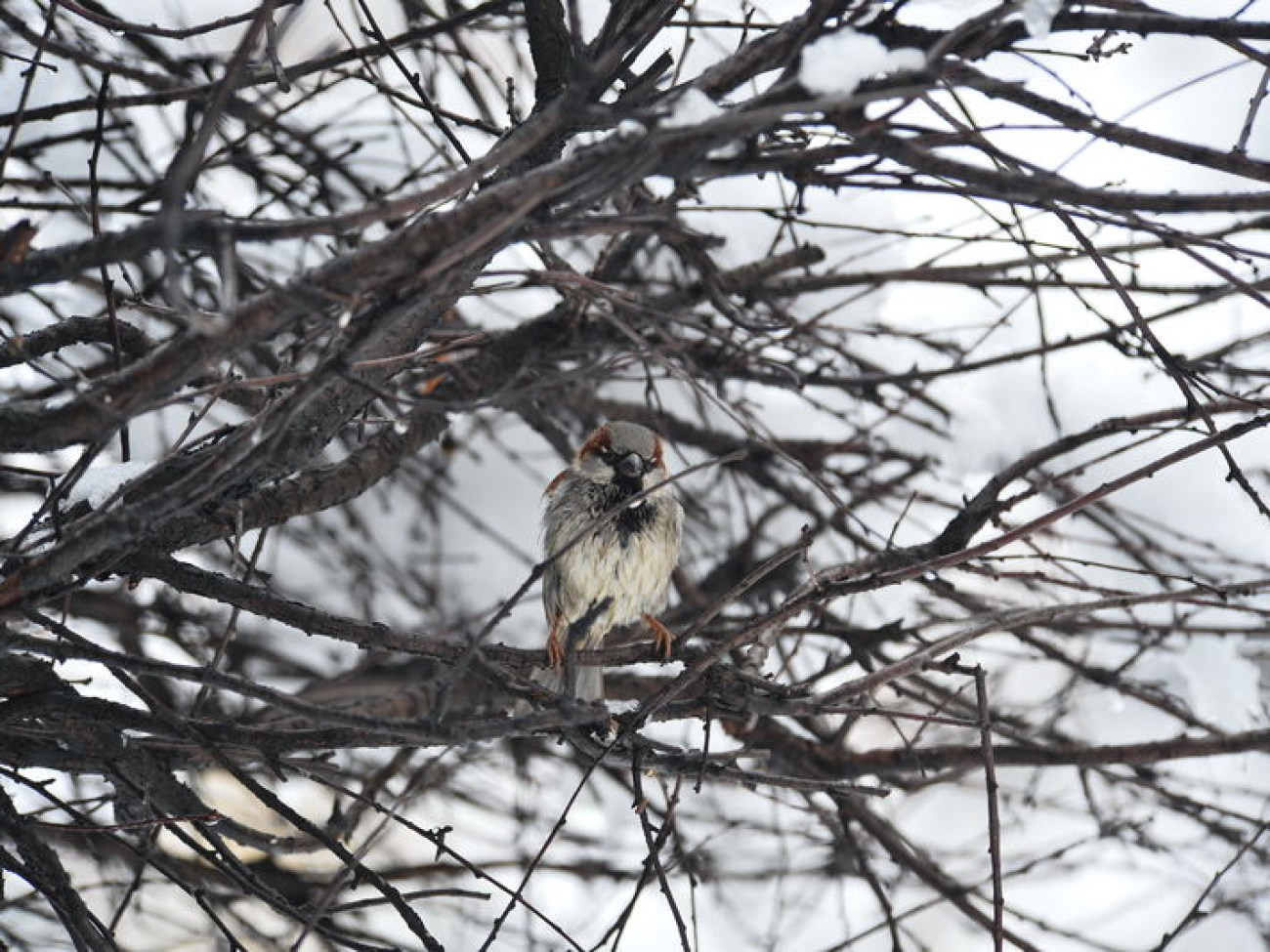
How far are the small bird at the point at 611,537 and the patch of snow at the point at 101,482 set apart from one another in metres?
1.66

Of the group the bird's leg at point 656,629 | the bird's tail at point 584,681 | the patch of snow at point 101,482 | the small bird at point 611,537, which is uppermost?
the small bird at point 611,537

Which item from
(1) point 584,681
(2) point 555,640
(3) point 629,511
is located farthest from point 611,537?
(1) point 584,681

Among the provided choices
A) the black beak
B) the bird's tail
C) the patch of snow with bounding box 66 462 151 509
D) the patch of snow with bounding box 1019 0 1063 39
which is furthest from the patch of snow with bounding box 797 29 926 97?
the black beak

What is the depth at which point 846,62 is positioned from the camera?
1840 mm

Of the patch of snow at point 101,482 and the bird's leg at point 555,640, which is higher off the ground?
the bird's leg at point 555,640

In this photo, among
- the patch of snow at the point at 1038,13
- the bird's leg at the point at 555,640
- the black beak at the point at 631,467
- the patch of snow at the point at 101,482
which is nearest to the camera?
the patch of snow at the point at 1038,13

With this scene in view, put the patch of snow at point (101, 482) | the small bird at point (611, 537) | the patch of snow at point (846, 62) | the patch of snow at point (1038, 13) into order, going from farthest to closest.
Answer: the small bird at point (611, 537) < the patch of snow at point (101, 482) < the patch of snow at point (1038, 13) < the patch of snow at point (846, 62)

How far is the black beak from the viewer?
4324 millimetres

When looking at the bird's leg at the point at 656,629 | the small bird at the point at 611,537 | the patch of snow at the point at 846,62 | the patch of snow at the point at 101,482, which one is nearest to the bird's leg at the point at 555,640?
the small bird at the point at 611,537

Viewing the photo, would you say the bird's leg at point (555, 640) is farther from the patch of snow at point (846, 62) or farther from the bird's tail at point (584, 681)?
the patch of snow at point (846, 62)

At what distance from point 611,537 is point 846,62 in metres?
2.56

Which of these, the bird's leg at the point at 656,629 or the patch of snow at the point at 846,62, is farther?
the bird's leg at the point at 656,629

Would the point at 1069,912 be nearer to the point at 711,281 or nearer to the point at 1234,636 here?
the point at 1234,636

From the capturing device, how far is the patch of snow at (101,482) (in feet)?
8.56
